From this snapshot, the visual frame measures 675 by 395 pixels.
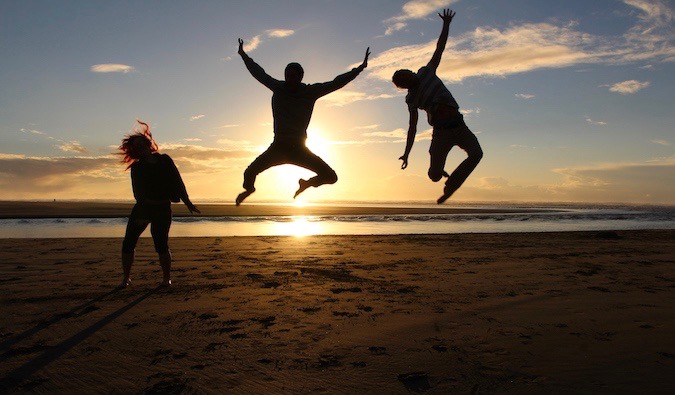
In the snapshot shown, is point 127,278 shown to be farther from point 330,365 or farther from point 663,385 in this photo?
point 663,385

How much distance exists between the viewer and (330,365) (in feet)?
16.8

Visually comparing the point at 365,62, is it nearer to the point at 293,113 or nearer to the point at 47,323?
the point at 293,113

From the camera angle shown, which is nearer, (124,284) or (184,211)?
(124,284)

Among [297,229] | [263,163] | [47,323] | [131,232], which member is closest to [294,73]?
[263,163]

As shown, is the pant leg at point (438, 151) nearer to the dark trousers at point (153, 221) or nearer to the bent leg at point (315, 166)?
the bent leg at point (315, 166)

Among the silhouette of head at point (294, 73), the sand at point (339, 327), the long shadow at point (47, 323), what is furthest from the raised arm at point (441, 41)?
the long shadow at point (47, 323)

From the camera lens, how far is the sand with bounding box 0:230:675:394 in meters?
4.76

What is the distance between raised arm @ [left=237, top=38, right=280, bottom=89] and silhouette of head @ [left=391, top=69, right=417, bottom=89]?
1.50 m

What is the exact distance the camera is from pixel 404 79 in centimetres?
582

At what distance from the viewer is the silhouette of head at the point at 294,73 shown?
19.1ft

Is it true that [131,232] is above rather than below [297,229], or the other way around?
above

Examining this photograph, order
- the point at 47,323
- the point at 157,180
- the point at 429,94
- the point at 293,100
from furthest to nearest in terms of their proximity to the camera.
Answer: the point at 157,180, the point at 47,323, the point at 293,100, the point at 429,94

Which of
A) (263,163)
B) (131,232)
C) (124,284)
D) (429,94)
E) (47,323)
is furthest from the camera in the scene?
(124,284)

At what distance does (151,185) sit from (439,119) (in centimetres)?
526
